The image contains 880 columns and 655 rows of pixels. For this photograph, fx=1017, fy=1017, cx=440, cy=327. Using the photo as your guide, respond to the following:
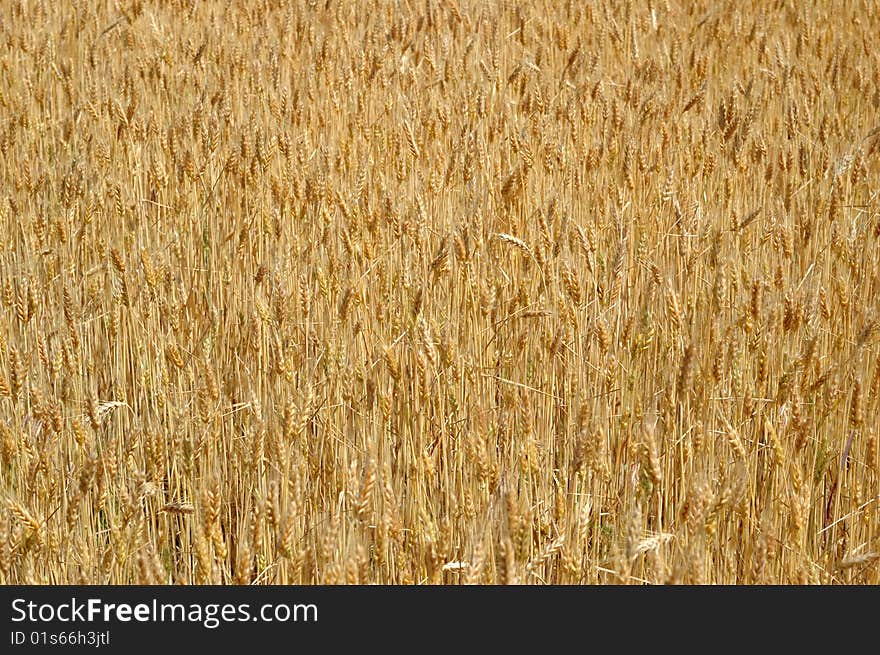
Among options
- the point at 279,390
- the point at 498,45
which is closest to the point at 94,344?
the point at 279,390

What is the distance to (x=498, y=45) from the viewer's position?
151 inches

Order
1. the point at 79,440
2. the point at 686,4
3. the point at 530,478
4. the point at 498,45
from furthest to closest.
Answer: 1. the point at 686,4
2. the point at 498,45
3. the point at 530,478
4. the point at 79,440

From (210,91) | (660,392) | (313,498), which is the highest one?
(210,91)

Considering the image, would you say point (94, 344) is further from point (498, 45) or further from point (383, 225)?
point (498, 45)

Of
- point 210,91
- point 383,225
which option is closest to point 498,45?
point 210,91

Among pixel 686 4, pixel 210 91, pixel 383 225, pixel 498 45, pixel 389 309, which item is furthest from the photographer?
pixel 686 4

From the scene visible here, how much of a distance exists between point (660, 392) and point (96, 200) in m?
1.54

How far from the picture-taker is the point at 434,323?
1.85m

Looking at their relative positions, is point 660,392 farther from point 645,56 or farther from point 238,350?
point 645,56

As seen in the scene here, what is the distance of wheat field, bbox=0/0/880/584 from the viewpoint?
1.50 meters

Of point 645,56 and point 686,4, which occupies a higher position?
point 686,4

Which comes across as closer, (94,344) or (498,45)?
(94,344)

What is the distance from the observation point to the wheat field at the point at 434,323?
150cm

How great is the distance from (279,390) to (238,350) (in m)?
0.30
